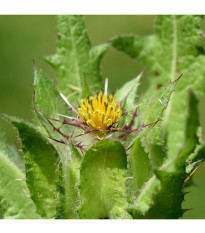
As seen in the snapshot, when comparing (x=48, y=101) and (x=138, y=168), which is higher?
(x=48, y=101)

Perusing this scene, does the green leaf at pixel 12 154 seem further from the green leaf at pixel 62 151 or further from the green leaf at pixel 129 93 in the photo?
the green leaf at pixel 129 93

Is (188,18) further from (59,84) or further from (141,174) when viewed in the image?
(141,174)

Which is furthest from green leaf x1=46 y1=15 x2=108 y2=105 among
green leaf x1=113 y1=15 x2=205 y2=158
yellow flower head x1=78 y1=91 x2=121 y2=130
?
yellow flower head x1=78 y1=91 x2=121 y2=130

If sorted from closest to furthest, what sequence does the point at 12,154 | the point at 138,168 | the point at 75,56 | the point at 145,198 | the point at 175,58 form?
the point at 145,198 → the point at 138,168 → the point at 12,154 → the point at 75,56 → the point at 175,58

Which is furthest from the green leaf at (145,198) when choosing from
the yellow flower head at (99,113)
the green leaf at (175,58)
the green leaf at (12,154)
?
the green leaf at (175,58)

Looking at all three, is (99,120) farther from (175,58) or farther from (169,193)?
(175,58)

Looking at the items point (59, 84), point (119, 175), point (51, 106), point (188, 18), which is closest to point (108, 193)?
point (119, 175)

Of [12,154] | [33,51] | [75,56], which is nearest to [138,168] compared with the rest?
[12,154]
